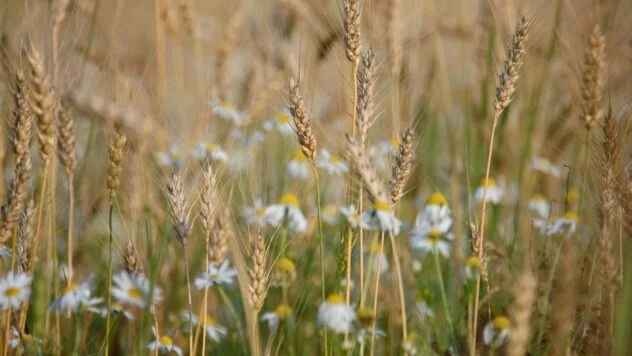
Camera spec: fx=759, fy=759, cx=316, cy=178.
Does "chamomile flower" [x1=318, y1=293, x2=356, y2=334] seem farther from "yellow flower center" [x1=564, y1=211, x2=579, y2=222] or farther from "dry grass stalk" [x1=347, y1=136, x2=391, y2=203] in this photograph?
"yellow flower center" [x1=564, y1=211, x2=579, y2=222]

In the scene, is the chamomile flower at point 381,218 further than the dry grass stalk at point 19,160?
No

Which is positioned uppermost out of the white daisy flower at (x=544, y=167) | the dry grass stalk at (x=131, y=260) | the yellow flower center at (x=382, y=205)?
the white daisy flower at (x=544, y=167)

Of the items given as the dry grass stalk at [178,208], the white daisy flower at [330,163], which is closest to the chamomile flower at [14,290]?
the dry grass stalk at [178,208]

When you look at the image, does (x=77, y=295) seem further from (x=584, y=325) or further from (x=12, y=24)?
(x=12, y=24)

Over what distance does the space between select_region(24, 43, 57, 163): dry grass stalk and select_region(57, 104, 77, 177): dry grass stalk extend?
0.10 m

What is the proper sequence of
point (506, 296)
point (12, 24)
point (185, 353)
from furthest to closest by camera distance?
point (12, 24), point (185, 353), point (506, 296)

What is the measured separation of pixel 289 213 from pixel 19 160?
731 millimetres

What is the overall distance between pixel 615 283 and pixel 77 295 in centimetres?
97

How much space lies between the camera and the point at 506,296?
5.08ft

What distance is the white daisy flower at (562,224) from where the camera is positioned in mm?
1543

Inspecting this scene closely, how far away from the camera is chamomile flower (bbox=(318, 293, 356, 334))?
4.09 ft

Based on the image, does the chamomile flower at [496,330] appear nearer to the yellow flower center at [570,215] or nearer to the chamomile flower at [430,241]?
the chamomile flower at [430,241]

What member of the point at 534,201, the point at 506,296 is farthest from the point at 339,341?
the point at 534,201

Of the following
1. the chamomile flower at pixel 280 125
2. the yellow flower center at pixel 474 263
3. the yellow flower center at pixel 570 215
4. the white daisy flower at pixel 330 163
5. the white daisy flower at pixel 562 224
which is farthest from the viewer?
the chamomile flower at pixel 280 125
